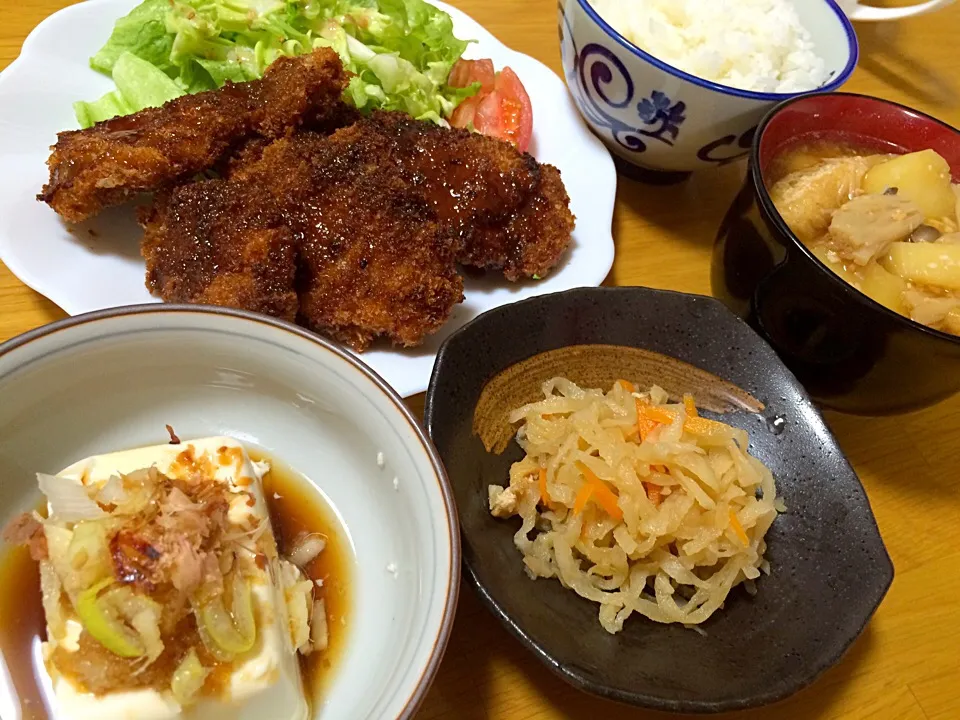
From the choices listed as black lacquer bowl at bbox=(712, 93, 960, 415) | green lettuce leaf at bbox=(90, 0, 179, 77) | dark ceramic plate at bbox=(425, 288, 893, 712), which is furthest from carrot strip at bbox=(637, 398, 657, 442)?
green lettuce leaf at bbox=(90, 0, 179, 77)

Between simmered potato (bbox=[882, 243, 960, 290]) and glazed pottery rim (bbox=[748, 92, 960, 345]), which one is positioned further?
simmered potato (bbox=[882, 243, 960, 290])

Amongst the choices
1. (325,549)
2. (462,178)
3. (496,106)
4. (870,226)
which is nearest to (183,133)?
(462,178)

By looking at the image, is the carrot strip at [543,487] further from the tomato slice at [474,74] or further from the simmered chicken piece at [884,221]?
the tomato slice at [474,74]

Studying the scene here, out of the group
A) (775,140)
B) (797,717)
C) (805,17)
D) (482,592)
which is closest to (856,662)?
(797,717)

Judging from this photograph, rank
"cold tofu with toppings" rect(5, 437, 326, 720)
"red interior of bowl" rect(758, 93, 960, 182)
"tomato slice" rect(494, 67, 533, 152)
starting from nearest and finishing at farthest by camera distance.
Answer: "cold tofu with toppings" rect(5, 437, 326, 720) → "red interior of bowl" rect(758, 93, 960, 182) → "tomato slice" rect(494, 67, 533, 152)

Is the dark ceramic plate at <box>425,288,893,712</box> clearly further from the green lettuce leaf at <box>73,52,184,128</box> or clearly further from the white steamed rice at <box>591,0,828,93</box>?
the green lettuce leaf at <box>73,52,184,128</box>

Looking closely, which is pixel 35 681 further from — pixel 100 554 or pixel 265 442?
pixel 265 442

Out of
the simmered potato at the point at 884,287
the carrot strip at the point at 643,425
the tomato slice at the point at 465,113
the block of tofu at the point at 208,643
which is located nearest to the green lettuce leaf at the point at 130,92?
the tomato slice at the point at 465,113
